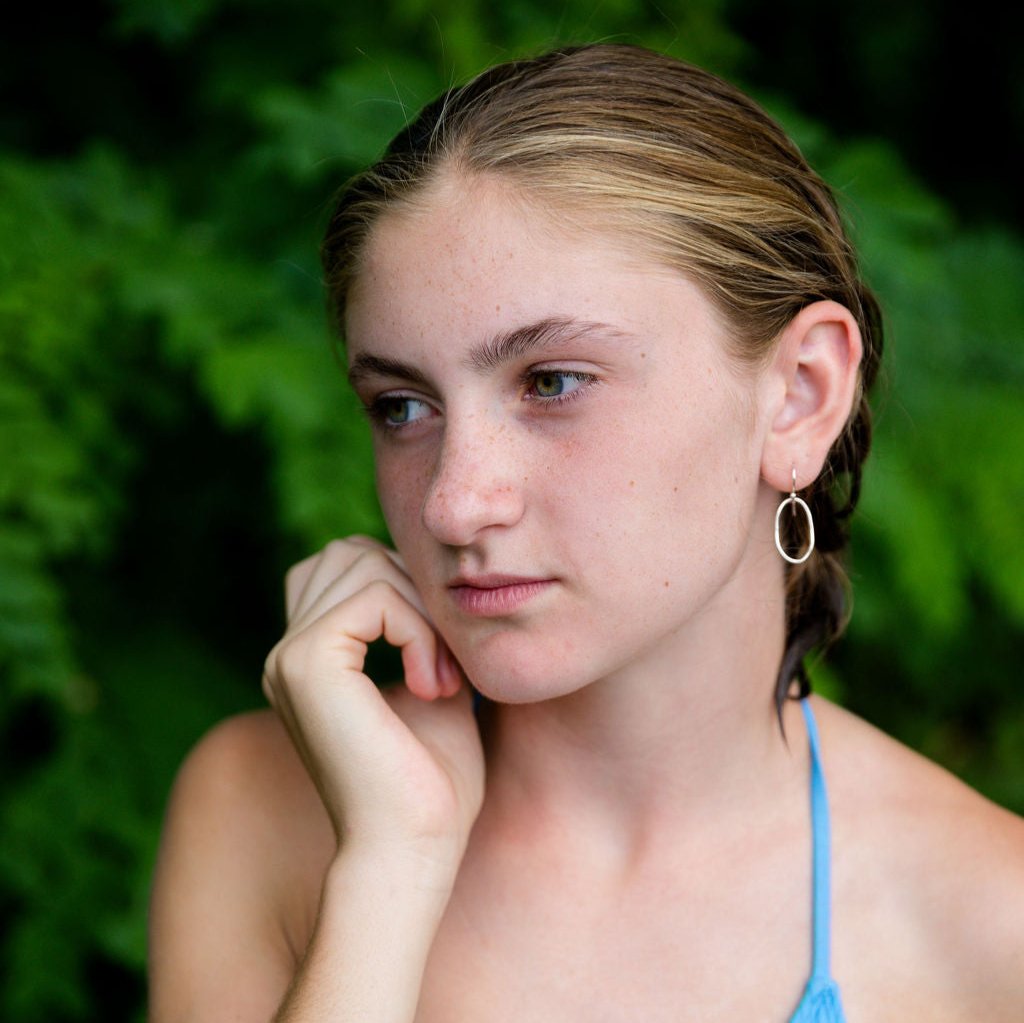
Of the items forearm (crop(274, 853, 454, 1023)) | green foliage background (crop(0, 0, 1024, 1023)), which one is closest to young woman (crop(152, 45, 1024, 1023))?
forearm (crop(274, 853, 454, 1023))

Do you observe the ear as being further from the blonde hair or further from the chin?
the chin

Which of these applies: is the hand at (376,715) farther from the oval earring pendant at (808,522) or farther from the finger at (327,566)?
the oval earring pendant at (808,522)

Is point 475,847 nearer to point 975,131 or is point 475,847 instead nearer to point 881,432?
point 881,432

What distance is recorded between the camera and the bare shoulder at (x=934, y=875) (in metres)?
1.84

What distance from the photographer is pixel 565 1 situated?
336 centimetres

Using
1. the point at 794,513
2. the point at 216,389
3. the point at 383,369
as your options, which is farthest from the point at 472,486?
the point at 216,389

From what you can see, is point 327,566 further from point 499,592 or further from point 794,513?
point 794,513

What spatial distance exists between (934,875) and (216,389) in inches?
70.9

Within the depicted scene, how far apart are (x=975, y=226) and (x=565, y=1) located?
6.01ft

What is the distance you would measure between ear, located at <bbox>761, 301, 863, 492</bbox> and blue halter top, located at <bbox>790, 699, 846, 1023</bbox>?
1.66 feet

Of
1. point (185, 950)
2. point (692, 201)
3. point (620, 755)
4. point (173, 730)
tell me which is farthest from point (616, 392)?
point (173, 730)

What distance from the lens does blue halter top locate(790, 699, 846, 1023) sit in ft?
5.82

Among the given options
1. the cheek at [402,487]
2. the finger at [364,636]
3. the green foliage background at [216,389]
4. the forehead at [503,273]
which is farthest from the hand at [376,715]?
the green foliage background at [216,389]

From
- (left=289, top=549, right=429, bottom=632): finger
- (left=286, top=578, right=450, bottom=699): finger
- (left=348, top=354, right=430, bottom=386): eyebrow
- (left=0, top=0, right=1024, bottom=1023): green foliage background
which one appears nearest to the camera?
(left=348, top=354, right=430, bottom=386): eyebrow
